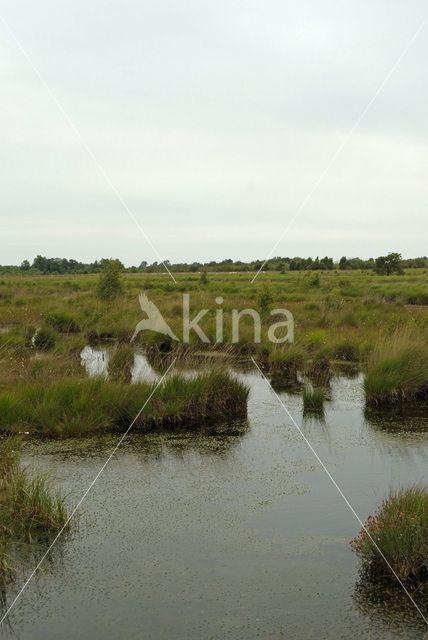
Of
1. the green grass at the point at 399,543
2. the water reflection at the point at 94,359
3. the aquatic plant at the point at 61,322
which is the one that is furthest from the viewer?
the aquatic plant at the point at 61,322

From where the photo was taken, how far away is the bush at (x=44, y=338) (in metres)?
12.8

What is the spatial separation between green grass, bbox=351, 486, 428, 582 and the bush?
969 centimetres

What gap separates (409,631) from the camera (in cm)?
345

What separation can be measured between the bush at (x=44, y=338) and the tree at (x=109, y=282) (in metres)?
7.72

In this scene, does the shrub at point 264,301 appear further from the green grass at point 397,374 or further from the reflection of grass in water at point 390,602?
the reflection of grass in water at point 390,602

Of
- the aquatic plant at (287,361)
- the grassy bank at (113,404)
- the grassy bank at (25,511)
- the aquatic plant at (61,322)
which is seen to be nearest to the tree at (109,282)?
the aquatic plant at (61,322)

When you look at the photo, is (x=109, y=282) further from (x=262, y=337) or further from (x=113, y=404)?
(x=113, y=404)

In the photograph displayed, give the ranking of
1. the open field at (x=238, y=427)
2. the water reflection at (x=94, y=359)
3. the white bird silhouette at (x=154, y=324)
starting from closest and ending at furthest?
the open field at (x=238, y=427), the water reflection at (x=94, y=359), the white bird silhouette at (x=154, y=324)

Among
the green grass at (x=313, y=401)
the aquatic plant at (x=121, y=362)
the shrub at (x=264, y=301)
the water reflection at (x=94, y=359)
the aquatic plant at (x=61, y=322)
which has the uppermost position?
the shrub at (x=264, y=301)

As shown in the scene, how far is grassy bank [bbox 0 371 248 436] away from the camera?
23.3 feet

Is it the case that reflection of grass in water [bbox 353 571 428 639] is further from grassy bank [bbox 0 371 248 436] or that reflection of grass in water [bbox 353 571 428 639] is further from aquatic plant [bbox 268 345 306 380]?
aquatic plant [bbox 268 345 306 380]

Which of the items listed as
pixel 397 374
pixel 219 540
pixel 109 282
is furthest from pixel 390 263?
pixel 219 540

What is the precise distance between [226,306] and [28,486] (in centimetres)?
1344

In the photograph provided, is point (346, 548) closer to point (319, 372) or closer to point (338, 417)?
point (338, 417)
